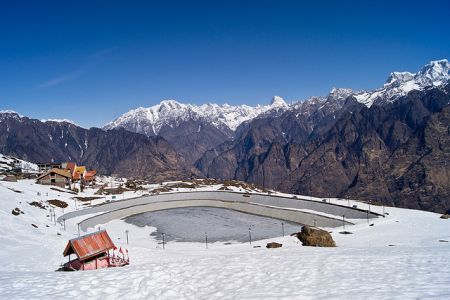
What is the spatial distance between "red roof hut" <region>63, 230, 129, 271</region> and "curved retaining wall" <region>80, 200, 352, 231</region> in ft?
163

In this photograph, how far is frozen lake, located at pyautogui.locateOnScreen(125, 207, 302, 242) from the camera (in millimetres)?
80750

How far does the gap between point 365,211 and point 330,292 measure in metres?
79.9

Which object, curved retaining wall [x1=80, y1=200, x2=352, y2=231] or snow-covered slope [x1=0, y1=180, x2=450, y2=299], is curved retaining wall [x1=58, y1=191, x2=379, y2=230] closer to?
curved retaining wall [x1=80, y1=200, x2=352, y2=231]

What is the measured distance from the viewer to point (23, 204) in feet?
253

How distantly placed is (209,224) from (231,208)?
3047 centimetres

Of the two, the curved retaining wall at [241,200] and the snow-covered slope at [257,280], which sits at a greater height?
the curved retaining wall at [241,200]

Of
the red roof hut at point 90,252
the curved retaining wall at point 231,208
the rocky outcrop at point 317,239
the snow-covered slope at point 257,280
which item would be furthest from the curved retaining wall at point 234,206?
the snow-covered slope at point 257,280

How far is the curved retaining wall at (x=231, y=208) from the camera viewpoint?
93.3 meters

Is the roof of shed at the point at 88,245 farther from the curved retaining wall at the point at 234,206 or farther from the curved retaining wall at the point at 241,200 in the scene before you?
the curved retaining wall at the point at 241,200

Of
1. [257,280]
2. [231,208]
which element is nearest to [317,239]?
[257,280]

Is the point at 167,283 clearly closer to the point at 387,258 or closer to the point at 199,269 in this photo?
the point at 199,269

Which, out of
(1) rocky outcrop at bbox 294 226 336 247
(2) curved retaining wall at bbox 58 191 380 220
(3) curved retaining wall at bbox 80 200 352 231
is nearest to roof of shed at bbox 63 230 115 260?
(1) rocky outcrop at bbox 294 226 336 247

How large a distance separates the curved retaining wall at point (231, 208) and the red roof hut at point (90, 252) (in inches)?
1958

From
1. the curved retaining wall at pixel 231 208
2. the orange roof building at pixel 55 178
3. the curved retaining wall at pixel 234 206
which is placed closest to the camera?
the curved retaining wall at pixel 231 208
